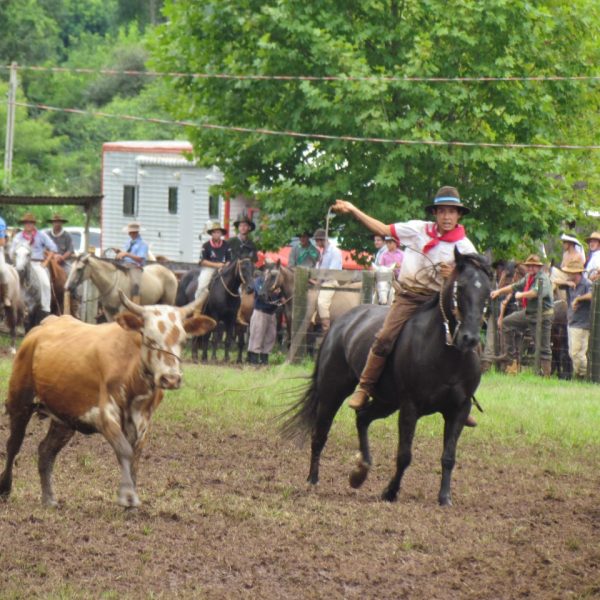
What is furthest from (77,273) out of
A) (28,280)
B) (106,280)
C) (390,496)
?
(390,496)

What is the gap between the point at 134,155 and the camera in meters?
46.5

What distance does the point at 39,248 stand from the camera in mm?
26969

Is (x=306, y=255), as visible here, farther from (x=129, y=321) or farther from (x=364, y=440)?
(x=129, y=321)

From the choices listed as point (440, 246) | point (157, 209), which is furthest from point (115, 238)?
→ point (440, 246)

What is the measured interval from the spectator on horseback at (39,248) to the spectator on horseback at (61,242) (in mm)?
254

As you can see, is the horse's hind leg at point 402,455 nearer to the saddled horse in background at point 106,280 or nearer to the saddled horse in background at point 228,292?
the saddled horse in background at point 228,292

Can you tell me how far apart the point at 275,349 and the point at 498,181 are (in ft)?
15.8

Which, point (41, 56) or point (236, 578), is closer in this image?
point (236, 578)

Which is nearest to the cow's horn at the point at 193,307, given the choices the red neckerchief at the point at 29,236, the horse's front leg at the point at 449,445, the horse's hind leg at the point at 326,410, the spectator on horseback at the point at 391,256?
the horse's front leg at the point at 449,445

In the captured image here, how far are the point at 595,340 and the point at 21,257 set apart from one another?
32.0 feet

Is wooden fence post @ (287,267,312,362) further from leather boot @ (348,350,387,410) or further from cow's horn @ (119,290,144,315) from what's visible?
cow's horn @ (119,290,144,315)

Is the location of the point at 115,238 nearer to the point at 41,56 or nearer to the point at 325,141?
the point at 325,141

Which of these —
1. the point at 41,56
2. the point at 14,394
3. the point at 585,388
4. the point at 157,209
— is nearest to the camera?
the point at 14,394

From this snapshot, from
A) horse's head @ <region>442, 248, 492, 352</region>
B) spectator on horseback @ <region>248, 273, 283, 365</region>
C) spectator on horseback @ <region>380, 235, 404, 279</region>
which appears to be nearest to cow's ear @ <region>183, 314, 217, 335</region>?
horse's head @ <region>442, 248, 492, 352</region>
